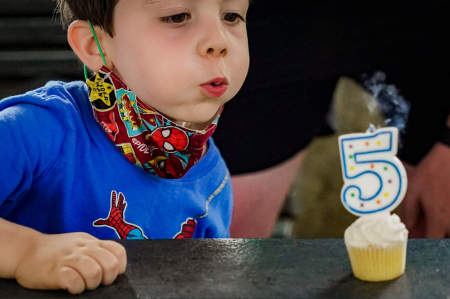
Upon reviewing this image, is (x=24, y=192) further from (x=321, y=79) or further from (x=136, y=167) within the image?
(x=321, y=79)

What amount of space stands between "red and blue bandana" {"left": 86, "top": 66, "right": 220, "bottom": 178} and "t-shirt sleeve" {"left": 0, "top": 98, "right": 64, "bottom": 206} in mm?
90

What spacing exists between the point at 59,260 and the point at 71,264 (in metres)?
0.02

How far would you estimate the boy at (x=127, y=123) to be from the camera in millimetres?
1092

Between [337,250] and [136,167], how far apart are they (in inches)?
17.2

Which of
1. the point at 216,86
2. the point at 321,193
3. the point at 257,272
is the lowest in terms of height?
the point at 321,193

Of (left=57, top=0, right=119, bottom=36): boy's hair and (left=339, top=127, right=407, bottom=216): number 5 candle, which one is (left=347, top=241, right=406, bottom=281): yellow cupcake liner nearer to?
(left=339, top=127, right=407, bottom=216): number 5 candle

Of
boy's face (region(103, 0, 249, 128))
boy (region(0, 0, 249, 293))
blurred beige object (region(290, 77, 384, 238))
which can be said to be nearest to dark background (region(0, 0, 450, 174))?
blurred beige object (region(290, 77, 384, 238))

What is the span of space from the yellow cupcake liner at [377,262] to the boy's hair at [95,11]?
1.90 ft

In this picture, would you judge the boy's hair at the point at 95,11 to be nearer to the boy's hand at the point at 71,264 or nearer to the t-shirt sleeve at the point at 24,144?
the t-shirt sleeve at the point at 24,144

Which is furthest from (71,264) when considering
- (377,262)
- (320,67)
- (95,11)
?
(320,67)

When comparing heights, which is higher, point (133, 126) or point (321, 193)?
point (133, 126)

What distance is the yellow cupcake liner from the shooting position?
0.83 m

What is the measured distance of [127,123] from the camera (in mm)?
1204

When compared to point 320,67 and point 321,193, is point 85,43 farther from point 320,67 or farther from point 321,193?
point 321,193
